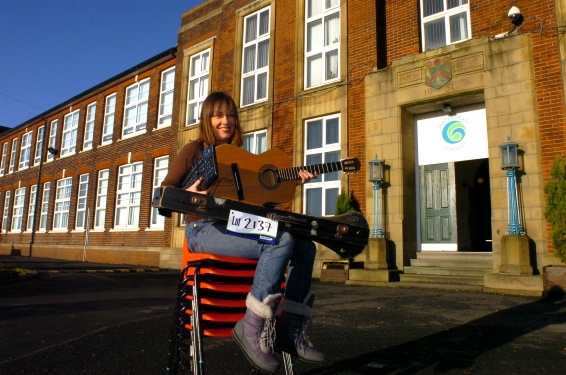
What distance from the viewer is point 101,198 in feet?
63.1

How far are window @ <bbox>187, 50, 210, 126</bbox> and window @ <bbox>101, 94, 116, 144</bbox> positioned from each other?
6.13m

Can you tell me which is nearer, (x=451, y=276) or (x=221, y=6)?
(x=451, y=276)

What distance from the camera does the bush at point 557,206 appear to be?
696 centimetres

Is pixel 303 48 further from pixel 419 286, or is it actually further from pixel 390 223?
pixel 419 286

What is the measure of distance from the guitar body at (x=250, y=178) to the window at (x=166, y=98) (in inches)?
572

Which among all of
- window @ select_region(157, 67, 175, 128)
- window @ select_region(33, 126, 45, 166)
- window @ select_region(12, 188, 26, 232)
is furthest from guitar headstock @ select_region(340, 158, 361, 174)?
window @ select_region(12, 188, 26, 232)

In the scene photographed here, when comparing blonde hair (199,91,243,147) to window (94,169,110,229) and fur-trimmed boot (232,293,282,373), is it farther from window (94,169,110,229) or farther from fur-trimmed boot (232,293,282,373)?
window (94,169,110,229)

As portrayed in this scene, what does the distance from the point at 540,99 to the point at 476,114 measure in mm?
1422

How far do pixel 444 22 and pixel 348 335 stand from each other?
8.18m

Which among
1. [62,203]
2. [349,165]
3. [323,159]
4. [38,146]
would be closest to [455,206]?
[323,159]

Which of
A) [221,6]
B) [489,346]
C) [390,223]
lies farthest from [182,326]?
[221,6]

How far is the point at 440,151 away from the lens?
31.3ft

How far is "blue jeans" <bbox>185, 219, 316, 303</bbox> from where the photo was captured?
2.14 m

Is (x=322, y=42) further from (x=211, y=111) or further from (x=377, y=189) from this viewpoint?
(x=211, y=111)
